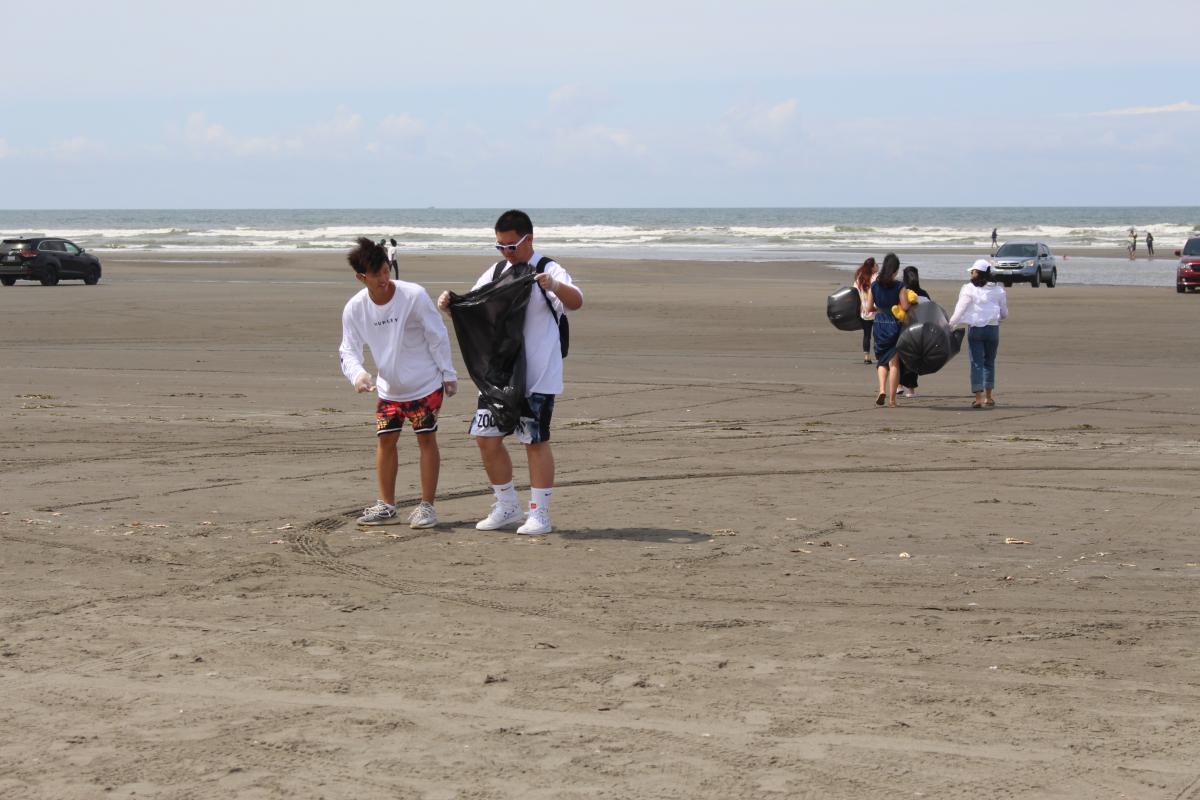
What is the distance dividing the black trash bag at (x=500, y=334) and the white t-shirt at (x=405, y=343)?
0.36m

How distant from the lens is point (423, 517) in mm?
8617

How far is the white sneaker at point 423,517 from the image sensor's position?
8602mm

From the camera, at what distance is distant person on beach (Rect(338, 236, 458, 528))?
848 cm

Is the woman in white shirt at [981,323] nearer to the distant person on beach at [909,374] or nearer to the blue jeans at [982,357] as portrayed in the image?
the blue jeans at [982,357]

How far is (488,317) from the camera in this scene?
8.12 meters

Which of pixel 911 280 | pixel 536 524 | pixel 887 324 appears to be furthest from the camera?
pixel 911 280

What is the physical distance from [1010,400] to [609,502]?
24.6ft

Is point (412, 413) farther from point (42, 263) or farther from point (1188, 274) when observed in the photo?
point (42, 263)

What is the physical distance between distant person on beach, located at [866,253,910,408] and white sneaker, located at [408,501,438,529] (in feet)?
24.8

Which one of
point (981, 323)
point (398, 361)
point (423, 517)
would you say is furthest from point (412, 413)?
point (981, 323)

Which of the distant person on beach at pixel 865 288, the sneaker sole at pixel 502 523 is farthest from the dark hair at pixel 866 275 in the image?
the sneaker sole at pixel 502 523

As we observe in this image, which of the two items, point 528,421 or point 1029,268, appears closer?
point 528,421

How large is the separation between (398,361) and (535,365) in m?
0.88

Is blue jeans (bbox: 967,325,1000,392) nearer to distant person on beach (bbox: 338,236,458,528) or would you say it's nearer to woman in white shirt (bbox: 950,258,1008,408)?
→ woman in white shirt (bbox: 950,258,1008,408)
